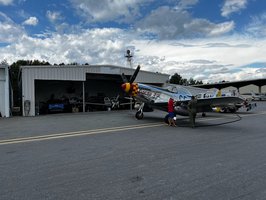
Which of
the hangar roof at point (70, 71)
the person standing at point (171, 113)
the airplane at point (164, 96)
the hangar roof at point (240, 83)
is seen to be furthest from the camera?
the hangar roof at point (240, 83)

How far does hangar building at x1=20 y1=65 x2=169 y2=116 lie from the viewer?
22953 millimetres

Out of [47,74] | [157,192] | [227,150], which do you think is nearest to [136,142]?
[227,150]

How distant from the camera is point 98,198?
412 cm

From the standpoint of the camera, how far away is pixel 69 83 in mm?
34406

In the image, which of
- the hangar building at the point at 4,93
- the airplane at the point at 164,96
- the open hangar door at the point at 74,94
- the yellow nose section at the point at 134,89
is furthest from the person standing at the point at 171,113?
the open hangar door at the point at 74,94

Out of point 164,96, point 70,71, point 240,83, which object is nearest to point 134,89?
point 164,96

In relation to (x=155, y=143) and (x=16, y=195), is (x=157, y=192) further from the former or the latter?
(x=155, y=143)

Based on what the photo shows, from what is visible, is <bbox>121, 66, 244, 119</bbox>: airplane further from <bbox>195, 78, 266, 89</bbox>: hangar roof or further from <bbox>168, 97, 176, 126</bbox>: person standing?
<bbox>195, 78, 266, 89</bbox>: hangar roof

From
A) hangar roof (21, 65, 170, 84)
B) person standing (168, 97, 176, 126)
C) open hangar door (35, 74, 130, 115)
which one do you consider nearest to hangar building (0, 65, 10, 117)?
hangar roof (21, 65, 170, 84)

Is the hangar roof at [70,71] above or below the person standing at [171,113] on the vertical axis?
above

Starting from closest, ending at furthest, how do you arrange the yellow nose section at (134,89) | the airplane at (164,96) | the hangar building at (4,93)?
1. the airplane at (164,96)
2. the yellow nose section at (134,89)
3. the hangar building at (4,93)

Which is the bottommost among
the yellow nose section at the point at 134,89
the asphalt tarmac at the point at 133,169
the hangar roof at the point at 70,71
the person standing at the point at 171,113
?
the asphalt tarmac at the point at 133,169

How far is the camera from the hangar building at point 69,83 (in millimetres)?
22953

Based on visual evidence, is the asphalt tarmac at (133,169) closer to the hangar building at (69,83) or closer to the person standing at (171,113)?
the person standing at (171,113)
